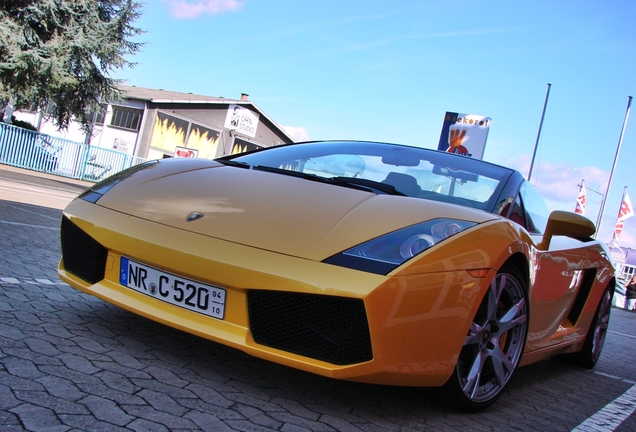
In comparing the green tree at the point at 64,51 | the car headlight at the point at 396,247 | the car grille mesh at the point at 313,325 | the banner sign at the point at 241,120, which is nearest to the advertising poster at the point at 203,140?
the banner sign at the point at 241,120

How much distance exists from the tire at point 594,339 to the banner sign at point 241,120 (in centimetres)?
2950

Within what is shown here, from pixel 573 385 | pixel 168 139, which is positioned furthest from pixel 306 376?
pixel 168 139

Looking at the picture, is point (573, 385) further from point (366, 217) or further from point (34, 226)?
point (34, 226)

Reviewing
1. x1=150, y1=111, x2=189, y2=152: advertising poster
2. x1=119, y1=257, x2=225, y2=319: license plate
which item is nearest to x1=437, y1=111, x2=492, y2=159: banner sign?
x1=119, y1=257, x2=225, y2=319: license plate

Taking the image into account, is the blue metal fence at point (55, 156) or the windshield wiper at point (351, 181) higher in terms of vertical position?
the windshield wiper at point (351, 181)

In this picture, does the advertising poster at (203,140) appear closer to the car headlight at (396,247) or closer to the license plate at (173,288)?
the license plate at (173,288)

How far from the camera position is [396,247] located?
232cm

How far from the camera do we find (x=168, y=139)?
1169 inches

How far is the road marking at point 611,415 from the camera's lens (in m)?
2.97

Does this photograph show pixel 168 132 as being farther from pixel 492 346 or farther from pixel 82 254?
pixel 492 346

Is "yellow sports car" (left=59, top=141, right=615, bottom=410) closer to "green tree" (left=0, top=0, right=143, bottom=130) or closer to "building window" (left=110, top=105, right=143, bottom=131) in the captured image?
"green tree" (left=0, top=0, right=143, bottom=130)

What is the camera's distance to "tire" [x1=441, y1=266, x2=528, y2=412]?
8.48ft

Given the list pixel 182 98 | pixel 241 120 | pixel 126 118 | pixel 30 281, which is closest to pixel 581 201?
pixel 241 120

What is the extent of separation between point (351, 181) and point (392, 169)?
1.11 ft
